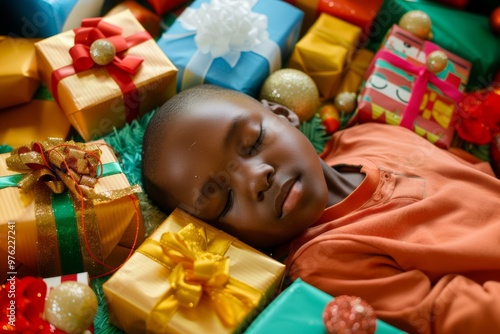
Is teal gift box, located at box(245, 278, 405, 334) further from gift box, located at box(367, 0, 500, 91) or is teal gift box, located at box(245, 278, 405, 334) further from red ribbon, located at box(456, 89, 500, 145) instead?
gift box, located at box(367, 0, 500, 91)

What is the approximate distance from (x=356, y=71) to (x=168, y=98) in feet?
1.85

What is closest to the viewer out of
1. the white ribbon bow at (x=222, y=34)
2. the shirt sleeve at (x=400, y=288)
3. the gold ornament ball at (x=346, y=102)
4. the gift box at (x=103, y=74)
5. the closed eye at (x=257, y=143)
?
the shirt sleeve at (x=400, y=288)

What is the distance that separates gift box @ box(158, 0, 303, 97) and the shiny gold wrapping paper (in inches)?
12.0

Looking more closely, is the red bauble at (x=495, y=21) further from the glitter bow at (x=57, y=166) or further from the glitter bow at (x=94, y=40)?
the glitter bow at (x=57, y=166)

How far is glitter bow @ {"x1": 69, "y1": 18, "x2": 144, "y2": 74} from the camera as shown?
1198mm

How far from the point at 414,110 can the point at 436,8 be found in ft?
1.18

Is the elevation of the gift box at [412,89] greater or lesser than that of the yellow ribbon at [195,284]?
greater

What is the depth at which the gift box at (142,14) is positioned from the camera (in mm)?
1491

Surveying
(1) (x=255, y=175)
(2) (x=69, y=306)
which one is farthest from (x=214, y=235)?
(2) (x=69, y=306)

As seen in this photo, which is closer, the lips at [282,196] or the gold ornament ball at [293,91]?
the lips at [282,196]

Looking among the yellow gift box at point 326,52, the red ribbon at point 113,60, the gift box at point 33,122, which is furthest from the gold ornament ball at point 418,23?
the gift box at point 33,122

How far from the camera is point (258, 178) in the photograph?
0.99 meters

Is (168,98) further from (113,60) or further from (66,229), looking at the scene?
(66,229)

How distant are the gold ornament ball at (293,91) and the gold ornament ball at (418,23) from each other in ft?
1.08
